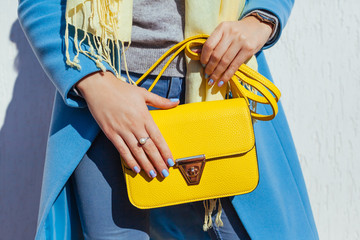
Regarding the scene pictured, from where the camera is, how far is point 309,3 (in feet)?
3.43

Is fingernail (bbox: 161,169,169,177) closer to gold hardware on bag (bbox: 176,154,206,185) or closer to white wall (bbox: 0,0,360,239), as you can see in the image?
gold hardware on bag (bbox: 176,154,206,185)

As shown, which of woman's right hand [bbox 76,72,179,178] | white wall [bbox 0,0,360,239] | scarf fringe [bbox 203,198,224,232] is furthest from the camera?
white wall [bbox 0,0,360,239]

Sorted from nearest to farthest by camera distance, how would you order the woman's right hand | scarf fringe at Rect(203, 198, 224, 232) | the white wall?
the woman's right hand → scarf fringe at Rect(203, 198, 224, 232) → the white wall

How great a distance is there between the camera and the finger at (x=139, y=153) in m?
0.63

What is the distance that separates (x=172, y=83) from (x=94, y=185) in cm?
25

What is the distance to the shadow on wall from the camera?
113cm

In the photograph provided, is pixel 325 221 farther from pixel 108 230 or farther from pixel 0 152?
pixel 0 152

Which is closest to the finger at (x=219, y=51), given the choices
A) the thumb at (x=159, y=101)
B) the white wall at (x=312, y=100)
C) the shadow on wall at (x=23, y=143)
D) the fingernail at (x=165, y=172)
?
the thumb at (x=159, y=101)

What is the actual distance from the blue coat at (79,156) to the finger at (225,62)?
Answer: 0.10 metres

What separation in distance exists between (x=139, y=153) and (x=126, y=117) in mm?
70

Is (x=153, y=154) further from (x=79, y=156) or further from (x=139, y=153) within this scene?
(x=79, y=156)

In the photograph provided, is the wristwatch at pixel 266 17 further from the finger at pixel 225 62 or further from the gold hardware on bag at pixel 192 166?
the gold hardware on bag at pixel 192 166

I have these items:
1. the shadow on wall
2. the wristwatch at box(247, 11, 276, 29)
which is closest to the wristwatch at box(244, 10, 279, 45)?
the wristwatch at box(247, 11, 276, 29)

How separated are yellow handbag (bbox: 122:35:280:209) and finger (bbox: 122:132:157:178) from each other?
2cm
